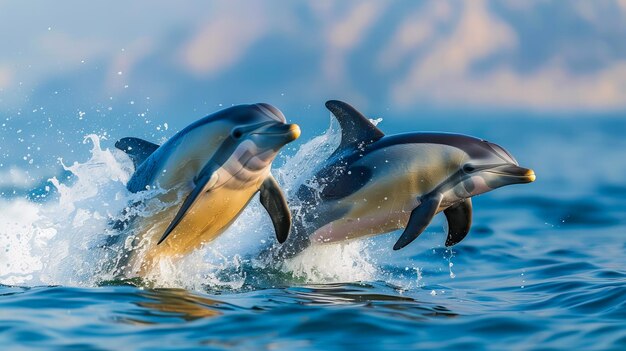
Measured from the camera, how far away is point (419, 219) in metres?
10.0

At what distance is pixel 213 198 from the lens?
30.0 ft

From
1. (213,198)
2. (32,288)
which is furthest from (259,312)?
(32,288)

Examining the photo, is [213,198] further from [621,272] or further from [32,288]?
[621,272]

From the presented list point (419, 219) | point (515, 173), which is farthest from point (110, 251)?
point (515, 173)

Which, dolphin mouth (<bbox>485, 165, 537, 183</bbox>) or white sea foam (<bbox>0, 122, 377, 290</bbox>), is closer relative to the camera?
white sea foam (<bbox>0, 122, 377, 290</bbox>)

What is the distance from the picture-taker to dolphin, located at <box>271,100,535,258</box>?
10.3m

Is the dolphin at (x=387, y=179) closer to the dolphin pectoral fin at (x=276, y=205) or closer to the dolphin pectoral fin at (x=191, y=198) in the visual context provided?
the dolphin pectoral fin at (x=276, y=205)

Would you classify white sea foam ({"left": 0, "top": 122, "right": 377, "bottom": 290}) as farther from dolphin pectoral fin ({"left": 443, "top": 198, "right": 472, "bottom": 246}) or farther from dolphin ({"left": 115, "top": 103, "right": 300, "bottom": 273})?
dolphin pectoral fin ({"left": 443, "top": 198, "right": 472, "bottom": 246})

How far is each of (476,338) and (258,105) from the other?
2.92m

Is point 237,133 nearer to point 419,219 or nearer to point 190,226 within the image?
point 190,226

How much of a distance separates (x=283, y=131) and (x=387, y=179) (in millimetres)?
1888

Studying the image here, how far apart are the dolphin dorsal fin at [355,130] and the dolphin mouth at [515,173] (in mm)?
1183

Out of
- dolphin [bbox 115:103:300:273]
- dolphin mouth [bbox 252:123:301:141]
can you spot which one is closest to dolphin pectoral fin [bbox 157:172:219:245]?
dolphin [bbox 115:103:300:273]

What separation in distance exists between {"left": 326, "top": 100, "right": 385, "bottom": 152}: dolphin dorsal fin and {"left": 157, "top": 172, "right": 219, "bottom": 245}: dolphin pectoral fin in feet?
6.17
